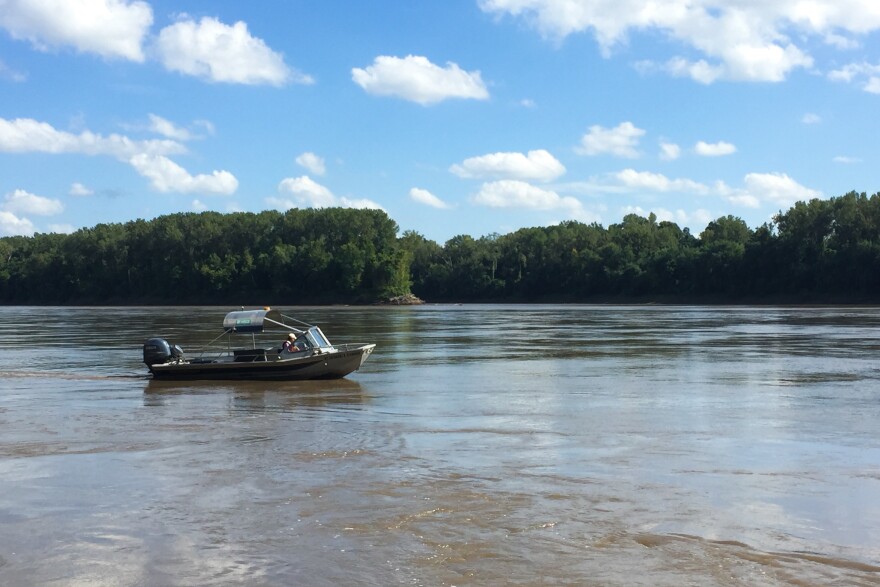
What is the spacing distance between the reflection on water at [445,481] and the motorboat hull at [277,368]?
1.55 feet

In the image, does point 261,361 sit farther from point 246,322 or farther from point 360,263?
point 360,263

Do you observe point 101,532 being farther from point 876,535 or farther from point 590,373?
point 590,373

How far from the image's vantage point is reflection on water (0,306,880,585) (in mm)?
9617

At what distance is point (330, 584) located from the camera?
907 cm

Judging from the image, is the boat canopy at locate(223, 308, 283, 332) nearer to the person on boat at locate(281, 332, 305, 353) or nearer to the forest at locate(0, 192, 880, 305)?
the person on boat at locate(281, 332, 305, 353)

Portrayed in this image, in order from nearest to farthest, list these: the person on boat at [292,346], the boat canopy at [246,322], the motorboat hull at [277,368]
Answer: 1. the motorboat hull at [277,368]
2. the person on boat at [292,346]
3. the boat canopy at [246,322]

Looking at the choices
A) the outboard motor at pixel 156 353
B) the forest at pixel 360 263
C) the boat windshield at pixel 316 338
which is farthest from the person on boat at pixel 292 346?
the forest at pixel 360 263

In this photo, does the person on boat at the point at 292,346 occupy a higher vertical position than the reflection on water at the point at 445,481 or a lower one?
higher

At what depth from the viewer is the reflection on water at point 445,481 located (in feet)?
31.6

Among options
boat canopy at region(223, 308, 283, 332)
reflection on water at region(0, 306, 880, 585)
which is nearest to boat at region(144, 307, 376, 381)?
boat canopy at region(223, 308, 283, 332)

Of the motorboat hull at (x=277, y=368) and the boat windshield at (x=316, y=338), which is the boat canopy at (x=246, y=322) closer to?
the motorboat hull at (x=277, y=368)

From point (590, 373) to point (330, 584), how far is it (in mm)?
21176

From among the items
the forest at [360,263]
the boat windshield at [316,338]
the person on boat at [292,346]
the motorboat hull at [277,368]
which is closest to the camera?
the motorboat hull at [277,368]

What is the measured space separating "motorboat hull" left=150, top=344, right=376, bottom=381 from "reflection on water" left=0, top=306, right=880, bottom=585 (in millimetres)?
473
